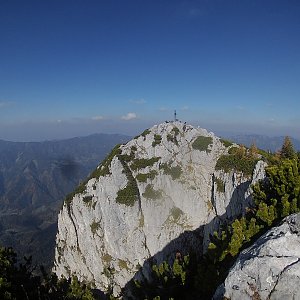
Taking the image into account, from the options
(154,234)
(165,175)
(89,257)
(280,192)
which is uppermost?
(280,192)

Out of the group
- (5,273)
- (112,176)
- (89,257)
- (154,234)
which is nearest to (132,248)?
(154,234)

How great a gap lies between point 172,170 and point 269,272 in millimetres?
53162

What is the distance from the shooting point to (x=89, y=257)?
68.2m

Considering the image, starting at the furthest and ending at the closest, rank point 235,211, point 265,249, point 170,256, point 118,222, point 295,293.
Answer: point 118,222, point 170,256, point 235,211, point 265,249, point 295,293

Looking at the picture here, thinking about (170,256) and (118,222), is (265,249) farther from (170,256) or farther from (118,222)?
(118,222)

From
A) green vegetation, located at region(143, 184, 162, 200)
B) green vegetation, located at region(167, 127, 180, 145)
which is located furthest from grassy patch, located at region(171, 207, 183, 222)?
green vegetation, located at region(167, 127, 180, 145)

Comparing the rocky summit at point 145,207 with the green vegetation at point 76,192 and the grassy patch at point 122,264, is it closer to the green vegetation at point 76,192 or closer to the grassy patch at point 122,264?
the grassy patch at point 122,264

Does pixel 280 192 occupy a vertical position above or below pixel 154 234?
above

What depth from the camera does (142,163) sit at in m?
70.9

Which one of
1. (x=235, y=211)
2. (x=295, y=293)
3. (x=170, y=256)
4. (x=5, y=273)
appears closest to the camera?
(x=295, y=293)

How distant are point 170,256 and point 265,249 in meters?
48.0

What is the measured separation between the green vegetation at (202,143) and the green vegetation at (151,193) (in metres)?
12.9

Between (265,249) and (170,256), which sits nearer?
(265,249)

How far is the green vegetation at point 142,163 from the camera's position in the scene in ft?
231
